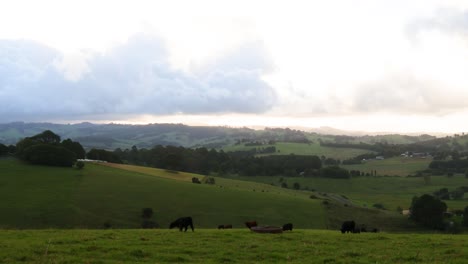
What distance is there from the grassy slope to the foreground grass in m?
44.7

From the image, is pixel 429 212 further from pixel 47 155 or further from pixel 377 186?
pixel 47 155

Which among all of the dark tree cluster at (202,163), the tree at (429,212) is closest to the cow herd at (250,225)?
the tree at (429,212)

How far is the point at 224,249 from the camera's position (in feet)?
66.5

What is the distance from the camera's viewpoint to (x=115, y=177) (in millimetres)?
98625

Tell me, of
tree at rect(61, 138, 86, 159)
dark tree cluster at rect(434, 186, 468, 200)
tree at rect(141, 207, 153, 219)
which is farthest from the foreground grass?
dark tree cluster at rect(434, 186, 468, 200)

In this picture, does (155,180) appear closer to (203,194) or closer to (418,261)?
(203,194)

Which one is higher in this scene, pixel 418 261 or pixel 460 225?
pixel 418 261

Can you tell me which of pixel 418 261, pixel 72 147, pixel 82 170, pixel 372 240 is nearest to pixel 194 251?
pixel 418 261

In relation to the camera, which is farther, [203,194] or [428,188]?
[428,188]

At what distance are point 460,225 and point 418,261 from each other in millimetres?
87944

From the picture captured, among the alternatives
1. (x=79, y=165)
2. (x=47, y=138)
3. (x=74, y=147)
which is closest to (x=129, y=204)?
(x=79, y=165)

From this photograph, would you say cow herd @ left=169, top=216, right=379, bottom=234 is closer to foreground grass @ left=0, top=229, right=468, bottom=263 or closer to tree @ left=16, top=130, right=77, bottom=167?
foreground grass @ left=0, top=229, right=468, bottom=263

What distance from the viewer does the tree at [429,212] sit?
300 ft

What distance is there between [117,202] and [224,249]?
62842 millimetres
